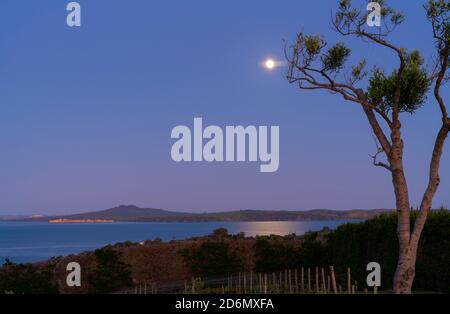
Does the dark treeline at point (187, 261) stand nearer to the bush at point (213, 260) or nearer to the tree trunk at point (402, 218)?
the bush at point (213, 260)

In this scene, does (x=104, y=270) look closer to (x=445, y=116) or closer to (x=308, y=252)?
(x=308, y=252)

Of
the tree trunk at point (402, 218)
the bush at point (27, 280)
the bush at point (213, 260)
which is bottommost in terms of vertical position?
the bush at point (27, 280)

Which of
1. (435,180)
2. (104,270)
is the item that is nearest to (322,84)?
(435,180)

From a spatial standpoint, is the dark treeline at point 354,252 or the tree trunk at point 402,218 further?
the dark treeline at point 354,252

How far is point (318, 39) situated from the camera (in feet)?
70.9

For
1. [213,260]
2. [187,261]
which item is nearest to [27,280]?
[187,261]

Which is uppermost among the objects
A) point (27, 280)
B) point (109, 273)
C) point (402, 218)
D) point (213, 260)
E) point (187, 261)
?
point (402, 218)

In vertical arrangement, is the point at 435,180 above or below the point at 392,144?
below

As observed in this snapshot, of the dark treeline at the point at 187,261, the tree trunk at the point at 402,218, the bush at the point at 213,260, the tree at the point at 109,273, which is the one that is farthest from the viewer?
the bush at the point at 213,260

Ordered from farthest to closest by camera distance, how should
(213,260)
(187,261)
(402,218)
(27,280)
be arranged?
1. (187,261)
2. (213,260)
3. (27,280)
4. (402,218)

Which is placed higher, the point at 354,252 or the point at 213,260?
the point at 354,252

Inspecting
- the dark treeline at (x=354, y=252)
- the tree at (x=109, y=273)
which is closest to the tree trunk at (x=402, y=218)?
the dark treeline at (x=354, y=252)

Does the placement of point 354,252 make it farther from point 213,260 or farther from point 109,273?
point 109,273
